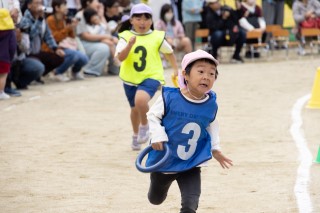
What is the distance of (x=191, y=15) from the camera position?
24.2m

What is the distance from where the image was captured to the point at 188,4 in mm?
23922

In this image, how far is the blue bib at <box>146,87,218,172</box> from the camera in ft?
22.4

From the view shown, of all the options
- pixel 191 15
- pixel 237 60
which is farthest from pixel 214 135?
pixel 237 60

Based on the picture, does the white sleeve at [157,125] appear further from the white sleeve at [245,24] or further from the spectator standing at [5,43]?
the white sleeve at [245,24]

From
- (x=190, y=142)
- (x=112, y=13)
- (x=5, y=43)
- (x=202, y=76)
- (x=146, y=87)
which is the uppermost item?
(x=202, y=76)

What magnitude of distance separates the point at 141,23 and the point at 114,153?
150cm

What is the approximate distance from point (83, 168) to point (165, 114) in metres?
3.26

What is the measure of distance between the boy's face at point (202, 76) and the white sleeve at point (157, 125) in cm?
34

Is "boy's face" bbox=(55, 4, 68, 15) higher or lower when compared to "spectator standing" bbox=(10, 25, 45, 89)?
higher

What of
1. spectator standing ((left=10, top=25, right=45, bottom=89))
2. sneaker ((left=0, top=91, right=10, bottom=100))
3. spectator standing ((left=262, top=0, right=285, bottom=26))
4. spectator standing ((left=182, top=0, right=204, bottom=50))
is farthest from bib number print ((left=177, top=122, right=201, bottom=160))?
spectator standing ((left=262, top=0, right=285, bottom=26))

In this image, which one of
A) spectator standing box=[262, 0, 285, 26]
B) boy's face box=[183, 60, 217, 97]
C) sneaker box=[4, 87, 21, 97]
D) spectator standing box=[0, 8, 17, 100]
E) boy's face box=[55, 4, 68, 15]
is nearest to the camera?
boy's face box=[183, 60, 217, 97]

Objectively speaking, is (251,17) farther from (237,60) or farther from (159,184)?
(159,184)

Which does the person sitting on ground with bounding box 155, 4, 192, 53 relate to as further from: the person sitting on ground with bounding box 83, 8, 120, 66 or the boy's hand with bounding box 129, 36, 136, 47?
the boy's hand with bounding box 129, 36, 136, 47

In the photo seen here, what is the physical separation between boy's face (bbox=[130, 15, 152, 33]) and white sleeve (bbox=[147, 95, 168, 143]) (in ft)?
13.3
